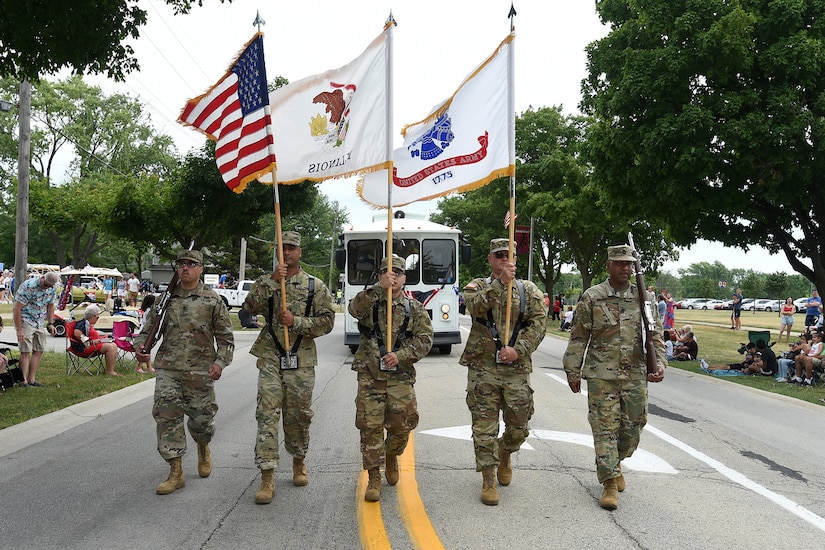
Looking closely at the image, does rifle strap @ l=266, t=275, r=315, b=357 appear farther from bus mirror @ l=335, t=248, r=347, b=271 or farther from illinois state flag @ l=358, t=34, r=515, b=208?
bus mirror @ l=335, t=248, r=347, b=271

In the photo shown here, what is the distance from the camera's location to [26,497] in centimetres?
512

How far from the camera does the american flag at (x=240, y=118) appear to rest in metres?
6.14

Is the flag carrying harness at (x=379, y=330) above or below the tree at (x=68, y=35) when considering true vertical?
below

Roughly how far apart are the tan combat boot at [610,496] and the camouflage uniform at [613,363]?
20cm

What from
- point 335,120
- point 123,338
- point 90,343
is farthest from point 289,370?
point 123,338

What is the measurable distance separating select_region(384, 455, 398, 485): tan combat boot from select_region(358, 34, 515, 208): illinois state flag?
7.39 ft

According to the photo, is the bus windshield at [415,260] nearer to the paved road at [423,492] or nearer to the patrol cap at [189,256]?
the paved road at [423,492]

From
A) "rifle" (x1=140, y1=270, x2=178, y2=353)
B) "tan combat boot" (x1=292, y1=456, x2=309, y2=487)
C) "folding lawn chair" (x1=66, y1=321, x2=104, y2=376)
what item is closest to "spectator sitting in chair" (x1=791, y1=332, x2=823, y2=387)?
"tan combat boot" (x1=292, y1=456, x2=309, y2=487)

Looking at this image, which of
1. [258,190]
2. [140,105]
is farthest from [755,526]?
[140,105]

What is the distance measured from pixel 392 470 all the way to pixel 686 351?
1415cm

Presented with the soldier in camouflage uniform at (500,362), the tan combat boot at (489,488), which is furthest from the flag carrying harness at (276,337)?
the tan combat boot at (489,488)

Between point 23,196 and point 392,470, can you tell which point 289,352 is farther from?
point 23,196

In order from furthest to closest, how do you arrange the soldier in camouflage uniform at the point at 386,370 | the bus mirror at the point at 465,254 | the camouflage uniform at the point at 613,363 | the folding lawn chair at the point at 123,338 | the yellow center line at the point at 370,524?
the bus mirror at the point at 465,254 → the folding lawn chair at the point at 123,338 → the camouflage uniform at the point at 613,363 → the soldier in camouflage uniform at the point at 386,370 → the yellow center line at the point at 370,524

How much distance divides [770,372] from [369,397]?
12.2 meters
